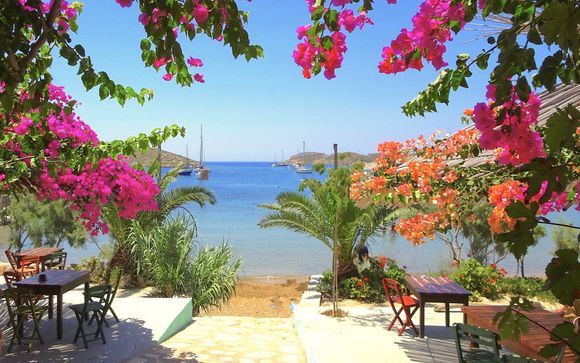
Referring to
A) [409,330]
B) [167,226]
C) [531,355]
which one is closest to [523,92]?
[531,355]

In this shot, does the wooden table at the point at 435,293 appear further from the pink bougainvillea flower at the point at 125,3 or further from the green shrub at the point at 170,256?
the pink bougainvillea flower at the point at 125,3

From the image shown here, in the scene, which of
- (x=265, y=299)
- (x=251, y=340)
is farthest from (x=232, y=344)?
(x=265, y=299)

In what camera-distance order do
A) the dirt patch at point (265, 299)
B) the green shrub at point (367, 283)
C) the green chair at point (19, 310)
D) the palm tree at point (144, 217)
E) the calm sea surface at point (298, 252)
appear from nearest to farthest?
the green chair at point (19, 310) < the green shrub at point (367, 283) < the palm tree at point (144, 217) < the dirt patch at point (265, 299) < the calm sea surface at point (298, 252)

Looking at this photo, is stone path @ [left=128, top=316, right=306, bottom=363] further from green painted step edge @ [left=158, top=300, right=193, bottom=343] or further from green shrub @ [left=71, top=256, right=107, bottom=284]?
green shrub @ [left=71, top=256, right=107, bottom=284]

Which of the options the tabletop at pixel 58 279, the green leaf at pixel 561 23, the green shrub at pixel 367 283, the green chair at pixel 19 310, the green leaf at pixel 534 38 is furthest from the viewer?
the green shrub at pixel 367 283

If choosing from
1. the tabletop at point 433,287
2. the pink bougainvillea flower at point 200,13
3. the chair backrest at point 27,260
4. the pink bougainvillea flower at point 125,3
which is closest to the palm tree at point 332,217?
the tabletop at point 433,287

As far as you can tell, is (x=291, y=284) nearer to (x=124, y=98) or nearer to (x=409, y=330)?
(x=409, y=330)

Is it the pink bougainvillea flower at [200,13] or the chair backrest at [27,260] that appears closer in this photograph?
the pink bougainvillea flower at [200,13]

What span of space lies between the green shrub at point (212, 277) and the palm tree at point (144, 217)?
107 cm

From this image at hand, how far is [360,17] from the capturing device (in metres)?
2.31

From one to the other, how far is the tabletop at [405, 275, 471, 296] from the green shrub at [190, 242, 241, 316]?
3676 mm

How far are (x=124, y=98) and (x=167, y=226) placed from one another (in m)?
6.16

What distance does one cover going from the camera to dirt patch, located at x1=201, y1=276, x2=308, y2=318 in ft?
33.5

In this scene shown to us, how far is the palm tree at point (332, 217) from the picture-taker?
355 inches
